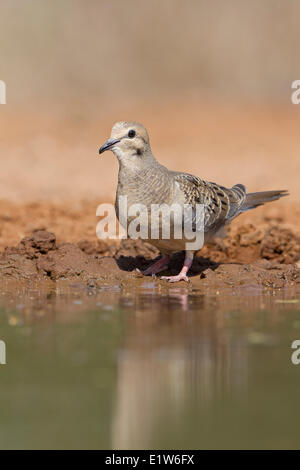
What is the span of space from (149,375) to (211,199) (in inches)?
132

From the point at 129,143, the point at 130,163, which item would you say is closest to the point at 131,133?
the point at 129,143

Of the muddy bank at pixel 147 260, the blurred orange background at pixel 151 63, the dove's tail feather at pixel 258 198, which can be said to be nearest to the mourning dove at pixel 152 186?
the muddy bank at pixel 147 260

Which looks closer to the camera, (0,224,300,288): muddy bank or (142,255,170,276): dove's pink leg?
(0,224,300,288): muddy bank

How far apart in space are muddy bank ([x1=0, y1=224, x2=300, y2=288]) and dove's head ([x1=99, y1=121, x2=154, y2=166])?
93cm

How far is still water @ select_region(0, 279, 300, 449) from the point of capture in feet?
11.0

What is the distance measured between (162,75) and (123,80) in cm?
99

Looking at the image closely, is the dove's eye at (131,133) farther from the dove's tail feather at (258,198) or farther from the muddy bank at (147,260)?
the dove's tail feather at (258,198)

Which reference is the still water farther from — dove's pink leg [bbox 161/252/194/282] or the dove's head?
the dove's head

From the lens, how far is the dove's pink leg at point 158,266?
7.21 meters

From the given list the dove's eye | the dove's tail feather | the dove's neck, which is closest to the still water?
the dove's neck

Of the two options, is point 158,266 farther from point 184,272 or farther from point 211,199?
point 211,199

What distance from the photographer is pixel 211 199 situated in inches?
286

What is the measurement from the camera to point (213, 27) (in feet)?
65.5

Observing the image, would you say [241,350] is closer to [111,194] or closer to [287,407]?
[287,407]
